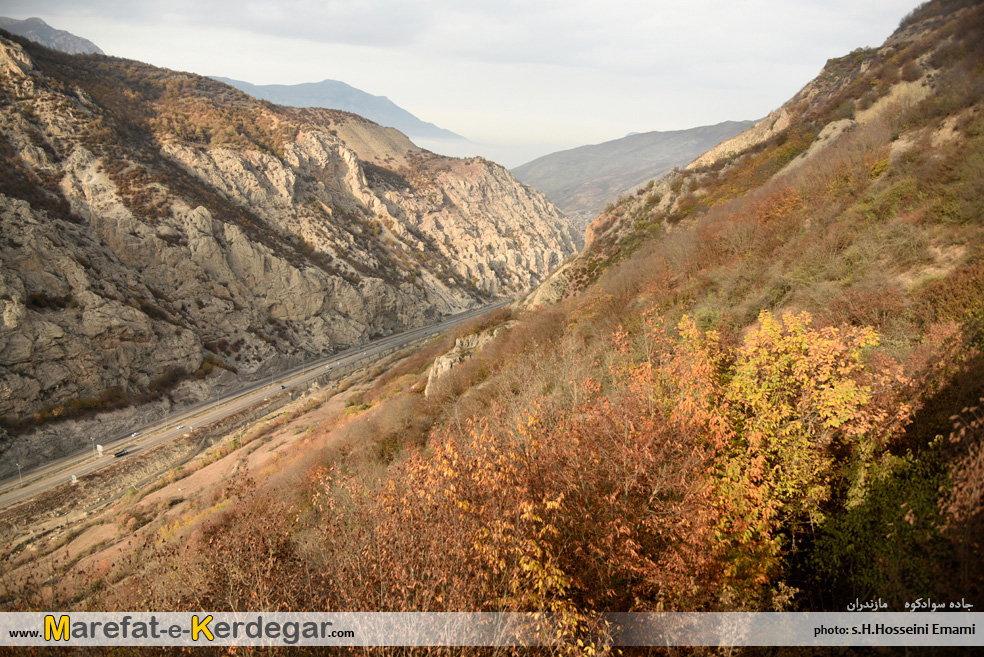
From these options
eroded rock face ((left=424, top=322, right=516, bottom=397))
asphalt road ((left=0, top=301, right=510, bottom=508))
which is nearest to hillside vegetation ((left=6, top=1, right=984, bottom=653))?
eroded rock face ((left=424, top=322, right=516, bottom=397))

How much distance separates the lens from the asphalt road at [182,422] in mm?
30250

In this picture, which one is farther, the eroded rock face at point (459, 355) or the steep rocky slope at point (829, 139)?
the eroded rock face at point (459, 355)

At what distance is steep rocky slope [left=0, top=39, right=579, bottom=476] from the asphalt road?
1779mm

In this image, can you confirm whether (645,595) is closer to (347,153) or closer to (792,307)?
(792,307)

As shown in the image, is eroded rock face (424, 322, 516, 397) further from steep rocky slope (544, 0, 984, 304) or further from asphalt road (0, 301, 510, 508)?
asphalt road (0, 301, 510, 508)

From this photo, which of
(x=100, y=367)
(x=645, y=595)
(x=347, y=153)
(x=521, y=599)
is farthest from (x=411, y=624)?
(x=347, y=153)

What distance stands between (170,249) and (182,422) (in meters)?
22.1

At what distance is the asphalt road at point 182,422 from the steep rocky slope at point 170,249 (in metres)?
1.78

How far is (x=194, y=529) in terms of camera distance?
1750 centimetres

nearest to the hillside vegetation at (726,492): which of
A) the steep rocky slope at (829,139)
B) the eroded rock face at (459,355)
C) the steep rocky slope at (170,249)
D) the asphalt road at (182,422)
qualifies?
the steep rocky slope at (829,139)

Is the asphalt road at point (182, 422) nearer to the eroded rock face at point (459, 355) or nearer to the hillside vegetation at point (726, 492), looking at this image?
the eroded rock face at point (459, 355)

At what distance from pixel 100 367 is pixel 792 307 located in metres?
51.2

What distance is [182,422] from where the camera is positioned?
39438 mm

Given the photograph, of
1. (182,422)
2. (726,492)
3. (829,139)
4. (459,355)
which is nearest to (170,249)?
(182,422)
